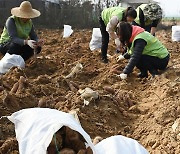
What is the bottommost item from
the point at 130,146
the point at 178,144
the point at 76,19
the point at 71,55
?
the point at 76,19

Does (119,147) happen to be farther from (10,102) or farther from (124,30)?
(124,30)

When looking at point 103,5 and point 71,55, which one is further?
point 103,5

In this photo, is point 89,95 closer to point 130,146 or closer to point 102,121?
point 102,121

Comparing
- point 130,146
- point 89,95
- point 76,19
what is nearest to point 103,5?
point 76,19

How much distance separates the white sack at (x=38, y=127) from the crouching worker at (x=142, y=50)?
274 centimetres

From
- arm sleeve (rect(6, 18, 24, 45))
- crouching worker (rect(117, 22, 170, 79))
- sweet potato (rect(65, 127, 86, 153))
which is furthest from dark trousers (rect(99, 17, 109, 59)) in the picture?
sweet potato (rect(65, 127, 86, 153))

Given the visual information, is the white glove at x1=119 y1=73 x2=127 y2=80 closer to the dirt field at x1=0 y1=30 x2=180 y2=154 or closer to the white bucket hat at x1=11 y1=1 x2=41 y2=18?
the dirt field at x1=0 y1=30 x2=180 y2=154

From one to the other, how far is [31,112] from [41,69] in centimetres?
394

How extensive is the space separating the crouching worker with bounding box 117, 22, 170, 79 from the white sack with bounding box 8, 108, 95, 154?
8.98 feet

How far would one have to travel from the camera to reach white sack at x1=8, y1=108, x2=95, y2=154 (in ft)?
6.57

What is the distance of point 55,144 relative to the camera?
2064 millimetres

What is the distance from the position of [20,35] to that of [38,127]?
418 centimetres

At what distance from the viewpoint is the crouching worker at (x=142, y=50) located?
191 inches

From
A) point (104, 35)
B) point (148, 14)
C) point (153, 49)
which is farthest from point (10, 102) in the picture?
point (148, 14)
